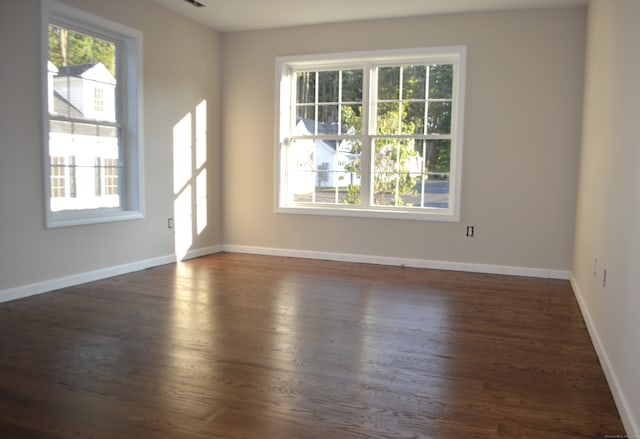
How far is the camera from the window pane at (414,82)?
5.59 m

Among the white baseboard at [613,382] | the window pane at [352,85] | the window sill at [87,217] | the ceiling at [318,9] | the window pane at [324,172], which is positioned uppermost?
the ceiling at [318,9]

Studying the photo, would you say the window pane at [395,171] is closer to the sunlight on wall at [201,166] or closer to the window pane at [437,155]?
the window pane at [437,155]

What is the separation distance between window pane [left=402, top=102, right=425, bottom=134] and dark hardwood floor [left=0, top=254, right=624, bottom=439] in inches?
75.7

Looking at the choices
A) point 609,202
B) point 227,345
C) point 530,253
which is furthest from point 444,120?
point 227,345

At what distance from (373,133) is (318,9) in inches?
56.8

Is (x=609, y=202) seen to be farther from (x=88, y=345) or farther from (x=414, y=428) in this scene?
(x=88, y=345)

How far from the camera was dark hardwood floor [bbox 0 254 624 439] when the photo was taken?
2.11 metres

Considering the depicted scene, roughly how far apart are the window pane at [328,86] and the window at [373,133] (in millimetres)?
12

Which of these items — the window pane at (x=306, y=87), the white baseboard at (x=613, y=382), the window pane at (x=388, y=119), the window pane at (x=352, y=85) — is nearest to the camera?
the white baseboard at (x=613, y=382)

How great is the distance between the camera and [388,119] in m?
5.75

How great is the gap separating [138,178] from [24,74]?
1445mm

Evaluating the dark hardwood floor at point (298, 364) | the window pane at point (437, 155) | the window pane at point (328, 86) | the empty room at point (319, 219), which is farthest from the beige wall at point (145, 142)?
the window pane at point (437, 155)

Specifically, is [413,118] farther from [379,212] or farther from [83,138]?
[83,138]

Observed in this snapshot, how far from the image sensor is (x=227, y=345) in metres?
3.02
